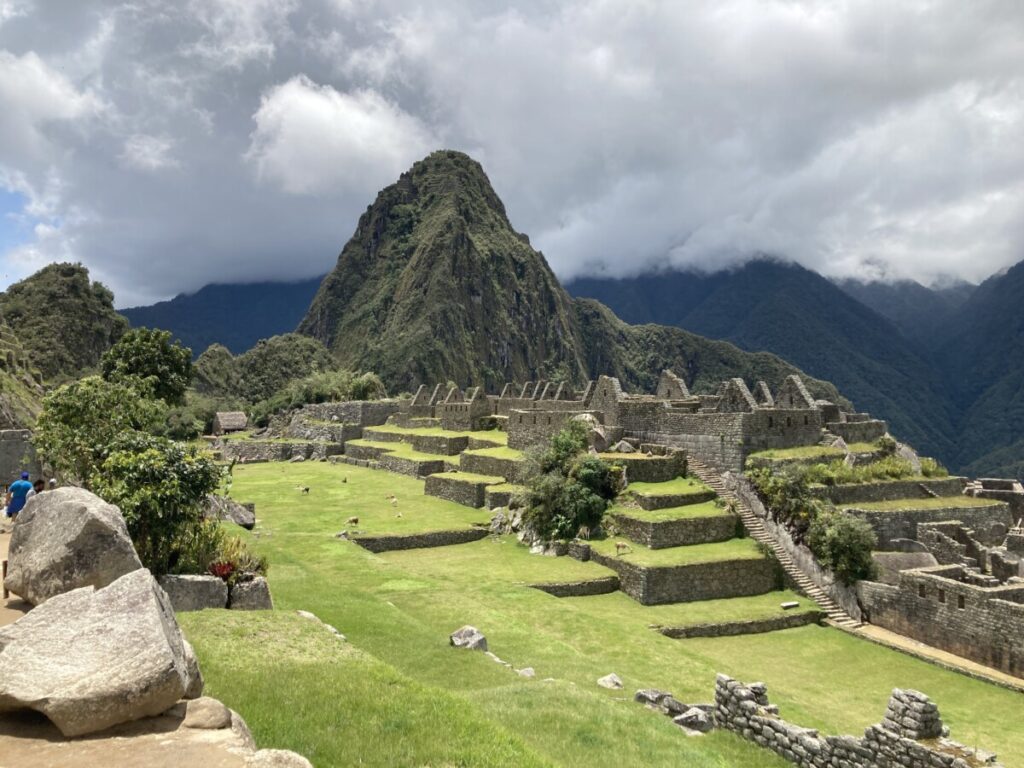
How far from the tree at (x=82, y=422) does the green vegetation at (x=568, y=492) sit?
40.8 ft

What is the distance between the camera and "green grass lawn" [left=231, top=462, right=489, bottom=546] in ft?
76.5

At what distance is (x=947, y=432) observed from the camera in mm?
108562

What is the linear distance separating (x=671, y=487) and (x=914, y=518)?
24.1ft

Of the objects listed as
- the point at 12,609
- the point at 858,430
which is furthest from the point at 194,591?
the point at 858,430

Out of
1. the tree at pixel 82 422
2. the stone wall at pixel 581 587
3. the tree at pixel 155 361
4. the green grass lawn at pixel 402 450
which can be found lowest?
the stone wall at pixel 581 587

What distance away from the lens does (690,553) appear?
1927 cm

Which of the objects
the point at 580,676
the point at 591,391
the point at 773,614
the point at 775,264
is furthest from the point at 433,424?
the point at 775,264

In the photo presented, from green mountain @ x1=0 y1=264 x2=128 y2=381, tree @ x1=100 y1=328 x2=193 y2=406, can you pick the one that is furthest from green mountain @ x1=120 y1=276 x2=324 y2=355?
tree @ x1=100 y1=328 x2=193 y2=406

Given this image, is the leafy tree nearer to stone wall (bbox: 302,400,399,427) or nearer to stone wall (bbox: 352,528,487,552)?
stone wall (bbox: 352,528,487,552)

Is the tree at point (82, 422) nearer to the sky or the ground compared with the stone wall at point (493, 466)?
nearer to the sky

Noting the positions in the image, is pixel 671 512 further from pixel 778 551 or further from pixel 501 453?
pixel 501 453

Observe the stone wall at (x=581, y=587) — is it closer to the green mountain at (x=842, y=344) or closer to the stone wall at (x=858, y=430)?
the stone wall at (x=858, y=430)

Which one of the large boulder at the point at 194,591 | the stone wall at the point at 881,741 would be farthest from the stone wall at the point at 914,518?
the large boulder at the point at 194,591

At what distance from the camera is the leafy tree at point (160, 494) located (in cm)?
1032
